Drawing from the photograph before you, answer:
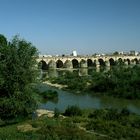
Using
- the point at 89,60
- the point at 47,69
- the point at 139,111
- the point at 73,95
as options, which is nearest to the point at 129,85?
the point at 73,95

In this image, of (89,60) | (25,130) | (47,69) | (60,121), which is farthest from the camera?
(89,60)

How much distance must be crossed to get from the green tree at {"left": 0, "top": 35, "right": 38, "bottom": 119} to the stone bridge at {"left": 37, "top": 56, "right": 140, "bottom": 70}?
2687 inches

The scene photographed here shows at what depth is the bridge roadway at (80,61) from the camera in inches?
3917

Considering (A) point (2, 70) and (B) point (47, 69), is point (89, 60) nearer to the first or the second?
(B) point (47, 69)

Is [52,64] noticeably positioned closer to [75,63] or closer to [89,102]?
[75,63]

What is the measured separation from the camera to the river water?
39.1m

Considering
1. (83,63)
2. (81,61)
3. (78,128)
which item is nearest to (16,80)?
(78,128)

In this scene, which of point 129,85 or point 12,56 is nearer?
point 12,56

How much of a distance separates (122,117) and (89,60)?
83.8 metres

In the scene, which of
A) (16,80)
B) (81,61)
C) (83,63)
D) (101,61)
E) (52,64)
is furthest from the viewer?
(101,61)

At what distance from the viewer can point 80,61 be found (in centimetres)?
10812

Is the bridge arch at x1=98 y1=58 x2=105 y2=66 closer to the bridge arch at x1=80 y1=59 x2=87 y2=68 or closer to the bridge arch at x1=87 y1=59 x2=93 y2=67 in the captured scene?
the bridge arch at x1=87 y1=59 x2=93 y2=67

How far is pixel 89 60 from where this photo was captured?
366 ft

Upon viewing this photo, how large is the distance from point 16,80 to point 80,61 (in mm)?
81626
